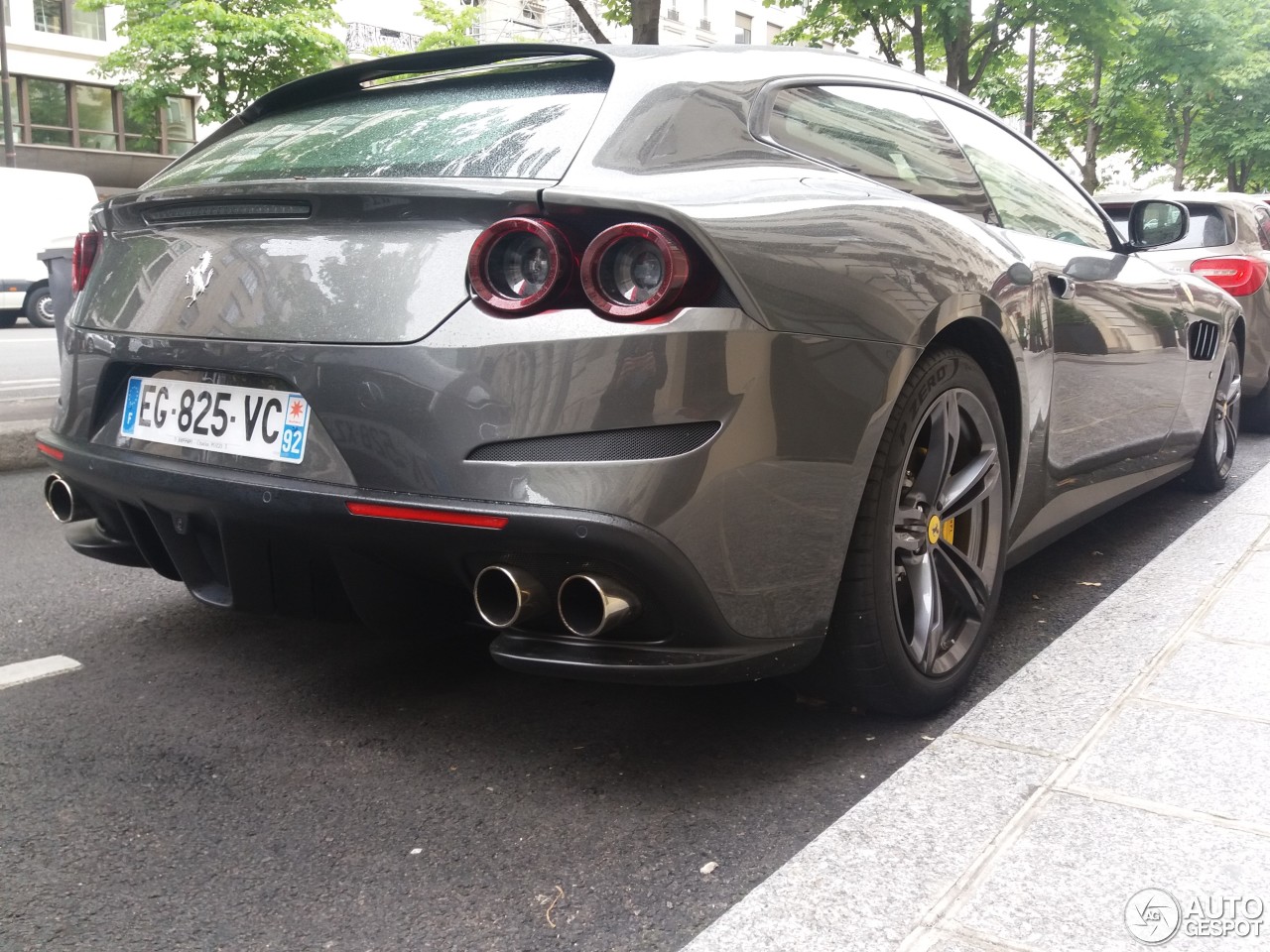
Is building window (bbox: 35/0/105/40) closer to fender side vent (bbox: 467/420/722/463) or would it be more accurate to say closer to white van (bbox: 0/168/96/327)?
white van (bbox: 0/168/96/327)

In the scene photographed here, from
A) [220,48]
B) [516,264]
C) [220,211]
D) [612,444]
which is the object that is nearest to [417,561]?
[612,444]

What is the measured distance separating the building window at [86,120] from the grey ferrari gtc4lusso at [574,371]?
3359 centimetres

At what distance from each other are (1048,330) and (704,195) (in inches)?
56.2

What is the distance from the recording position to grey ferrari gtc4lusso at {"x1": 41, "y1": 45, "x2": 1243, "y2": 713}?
7.24 ft

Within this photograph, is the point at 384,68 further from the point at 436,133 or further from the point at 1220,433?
the point at 1220,433

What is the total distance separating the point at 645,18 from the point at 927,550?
24.8ft

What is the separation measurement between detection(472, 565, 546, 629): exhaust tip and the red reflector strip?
0.11m

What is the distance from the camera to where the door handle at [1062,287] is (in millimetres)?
3451

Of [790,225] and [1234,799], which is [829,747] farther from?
[790,225]

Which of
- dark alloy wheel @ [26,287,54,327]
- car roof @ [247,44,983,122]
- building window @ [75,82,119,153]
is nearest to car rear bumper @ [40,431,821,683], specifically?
car roof @ [247,44,983,122]

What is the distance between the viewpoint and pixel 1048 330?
3.37 meters

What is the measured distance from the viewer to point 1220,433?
5648 millimetres

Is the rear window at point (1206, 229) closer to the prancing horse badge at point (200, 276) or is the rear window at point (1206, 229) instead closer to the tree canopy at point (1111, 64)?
the tree canopy at point (1111, 64)

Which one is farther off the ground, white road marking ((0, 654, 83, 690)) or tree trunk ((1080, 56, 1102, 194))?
tree trunk ((1080, 56, 1102, 194))
